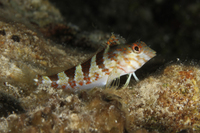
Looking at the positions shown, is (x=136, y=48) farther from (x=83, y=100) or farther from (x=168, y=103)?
(x=83, y=100)

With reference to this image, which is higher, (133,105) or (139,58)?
(139,58)

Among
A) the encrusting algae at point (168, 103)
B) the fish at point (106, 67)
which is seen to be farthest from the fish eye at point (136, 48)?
the encrusting algae at point (168, 103)

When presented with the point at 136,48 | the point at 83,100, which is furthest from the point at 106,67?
the point at 83,100

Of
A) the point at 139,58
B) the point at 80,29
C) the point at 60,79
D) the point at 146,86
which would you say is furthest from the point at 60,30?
the point at 146,86

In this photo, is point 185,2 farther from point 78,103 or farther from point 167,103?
point 78,103

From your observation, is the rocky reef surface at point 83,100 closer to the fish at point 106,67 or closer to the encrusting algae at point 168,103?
the encrusting algae at point 168,103

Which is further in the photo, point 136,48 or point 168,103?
point 136,48

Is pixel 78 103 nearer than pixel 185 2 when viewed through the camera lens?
Yes
